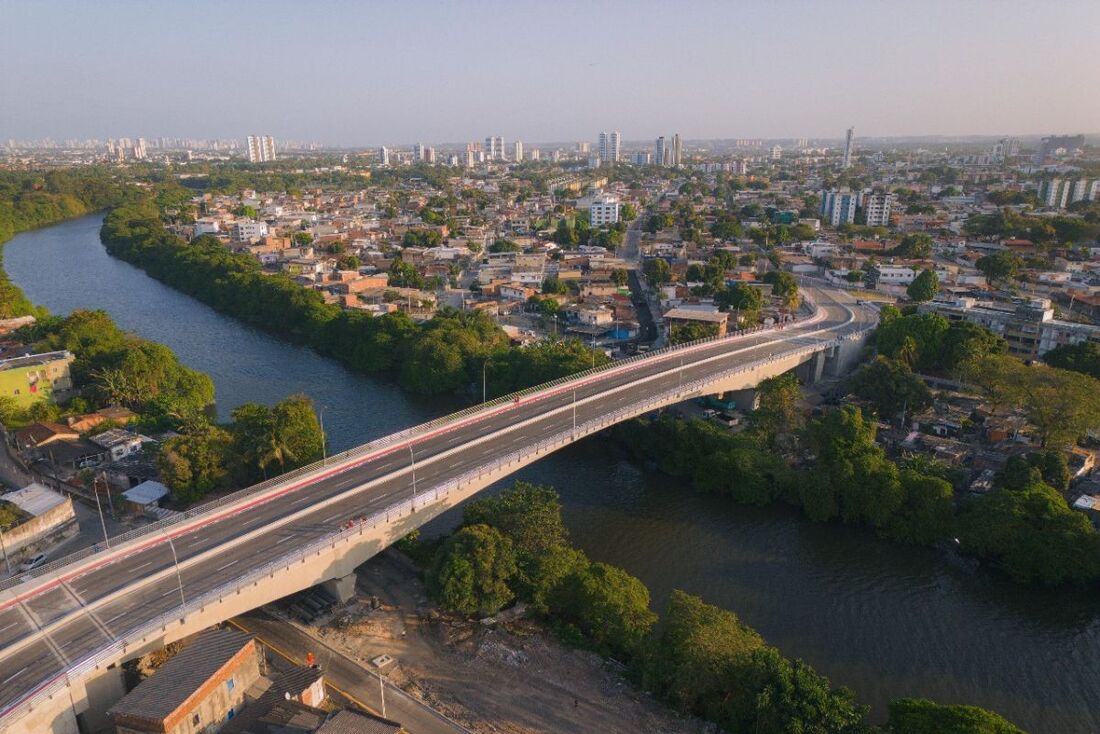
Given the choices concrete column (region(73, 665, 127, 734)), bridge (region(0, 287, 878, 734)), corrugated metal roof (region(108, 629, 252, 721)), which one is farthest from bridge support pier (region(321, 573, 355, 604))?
concrete column (region(73, 665, 127, 734))

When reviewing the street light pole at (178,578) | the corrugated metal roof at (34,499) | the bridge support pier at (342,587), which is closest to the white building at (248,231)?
the corrugated metal roof at (34,499)

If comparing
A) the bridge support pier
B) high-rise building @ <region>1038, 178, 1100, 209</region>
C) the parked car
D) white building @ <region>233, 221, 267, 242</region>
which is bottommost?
the parked car

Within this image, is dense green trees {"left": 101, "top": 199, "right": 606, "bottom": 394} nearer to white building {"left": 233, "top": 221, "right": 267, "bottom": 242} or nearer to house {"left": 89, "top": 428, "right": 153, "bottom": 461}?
white building {"left": 233, "top": 221, "right": 267, "bottom": 242}

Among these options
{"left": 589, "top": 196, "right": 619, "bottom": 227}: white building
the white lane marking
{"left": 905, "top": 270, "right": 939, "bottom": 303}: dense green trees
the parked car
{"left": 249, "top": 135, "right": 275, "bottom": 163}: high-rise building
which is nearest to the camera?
the white lane marking

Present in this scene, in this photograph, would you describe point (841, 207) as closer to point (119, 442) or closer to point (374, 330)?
point (374, 330)

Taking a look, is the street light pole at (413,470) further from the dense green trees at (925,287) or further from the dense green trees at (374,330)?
the dense green trees at (925,287)

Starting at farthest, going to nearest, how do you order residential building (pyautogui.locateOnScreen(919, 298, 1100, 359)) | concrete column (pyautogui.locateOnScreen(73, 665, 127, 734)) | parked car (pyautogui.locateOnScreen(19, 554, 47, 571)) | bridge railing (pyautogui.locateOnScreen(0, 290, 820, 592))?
1. residential building (pyautogui.locateOnScreen(919, 298, 1100, 359))
2. parked car (pyautogui.locateOnScreen(19, 554, 47, 571))
3. bridge railing (pyautogui.locateOnScreen(0, 290, 820, 592))
4. concrete column (pyautogui.locateOnScreen(73, 665, 127, 734))
